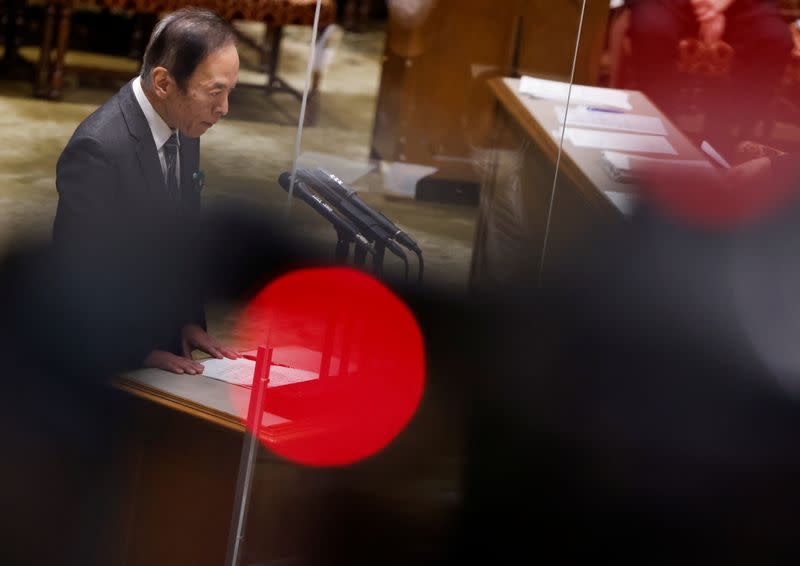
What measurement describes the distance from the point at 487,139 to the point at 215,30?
0.55 m

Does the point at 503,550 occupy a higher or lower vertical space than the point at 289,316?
lower

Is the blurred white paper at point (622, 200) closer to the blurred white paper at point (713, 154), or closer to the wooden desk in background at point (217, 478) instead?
the blurred white paper at point (713, 154)

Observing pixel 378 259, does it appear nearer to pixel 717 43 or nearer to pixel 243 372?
pixel 243 372

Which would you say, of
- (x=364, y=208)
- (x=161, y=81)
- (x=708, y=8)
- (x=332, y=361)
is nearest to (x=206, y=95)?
(x=161, y=81)

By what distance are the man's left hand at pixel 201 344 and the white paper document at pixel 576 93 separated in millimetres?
713

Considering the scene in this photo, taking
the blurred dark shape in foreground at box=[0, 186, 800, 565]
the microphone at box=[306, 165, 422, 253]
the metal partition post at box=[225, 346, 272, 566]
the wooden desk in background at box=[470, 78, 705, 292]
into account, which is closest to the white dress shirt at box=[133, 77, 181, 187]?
the blurred dark shape in foreground at box=[0, 186, 800, 565]

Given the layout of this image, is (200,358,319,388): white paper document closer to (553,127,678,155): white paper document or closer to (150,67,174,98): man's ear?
(150,67,174,98): man's ear

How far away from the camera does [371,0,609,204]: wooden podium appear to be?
2.48 meters

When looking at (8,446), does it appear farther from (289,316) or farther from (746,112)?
(746,112)

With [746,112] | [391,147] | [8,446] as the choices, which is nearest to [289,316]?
[391,147]

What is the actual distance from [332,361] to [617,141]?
67 centimetres

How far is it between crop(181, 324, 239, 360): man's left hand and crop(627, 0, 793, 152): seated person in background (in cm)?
90

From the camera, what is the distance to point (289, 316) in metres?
2.60

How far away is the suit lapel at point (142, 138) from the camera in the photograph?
236 cm
